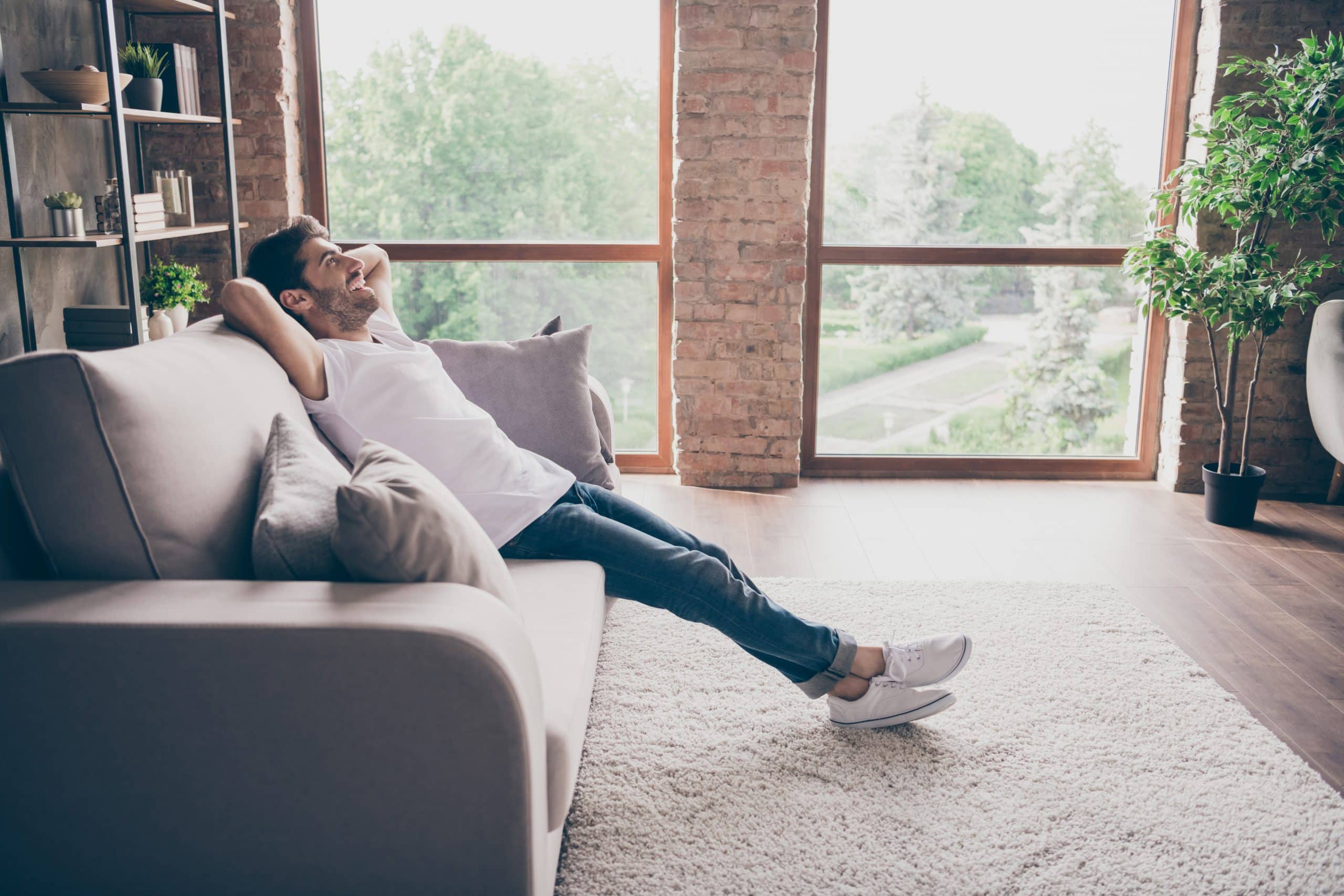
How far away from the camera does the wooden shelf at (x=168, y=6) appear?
3508 millimetres

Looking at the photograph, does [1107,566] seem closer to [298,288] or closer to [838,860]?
[838,860]

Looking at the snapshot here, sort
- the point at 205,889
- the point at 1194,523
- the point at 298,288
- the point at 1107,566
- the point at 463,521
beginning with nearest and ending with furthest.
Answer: the point at 205,889
the point at 463,521
the point at 298,288
the point at 1107,566
the point at 1194,523

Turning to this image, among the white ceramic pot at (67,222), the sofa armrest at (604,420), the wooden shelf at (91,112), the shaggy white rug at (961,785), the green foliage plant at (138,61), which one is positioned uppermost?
the green foliage plant at (138,61)

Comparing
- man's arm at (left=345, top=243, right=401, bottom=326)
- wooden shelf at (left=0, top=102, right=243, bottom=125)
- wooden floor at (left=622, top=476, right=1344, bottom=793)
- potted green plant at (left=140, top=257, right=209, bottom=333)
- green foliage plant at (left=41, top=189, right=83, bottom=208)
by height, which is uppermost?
wooden shelf at (left=0, top=102, right=243, bottom=125)

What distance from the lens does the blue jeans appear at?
2064 millimetres

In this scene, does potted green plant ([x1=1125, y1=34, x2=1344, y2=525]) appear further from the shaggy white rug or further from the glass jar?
the glass jar

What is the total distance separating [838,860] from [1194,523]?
8.28 ft

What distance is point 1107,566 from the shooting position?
10.8 ft

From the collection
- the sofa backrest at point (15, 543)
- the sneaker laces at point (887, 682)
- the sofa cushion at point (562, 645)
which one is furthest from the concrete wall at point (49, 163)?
the sneaker laces at point (887, 682)

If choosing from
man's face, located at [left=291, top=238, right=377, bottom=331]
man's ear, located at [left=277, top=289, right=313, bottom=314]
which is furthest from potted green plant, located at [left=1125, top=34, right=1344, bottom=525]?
man's ear, located at [left=277, top=289, right=313, bottom=314]

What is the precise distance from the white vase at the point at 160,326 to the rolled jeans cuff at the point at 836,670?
2416 millimetres

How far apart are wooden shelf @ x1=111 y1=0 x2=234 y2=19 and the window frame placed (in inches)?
86.8

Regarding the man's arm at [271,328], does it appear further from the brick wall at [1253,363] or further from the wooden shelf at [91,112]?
the brick wall at [1253,363]

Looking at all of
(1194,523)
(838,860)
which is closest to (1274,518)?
(1194,523)
